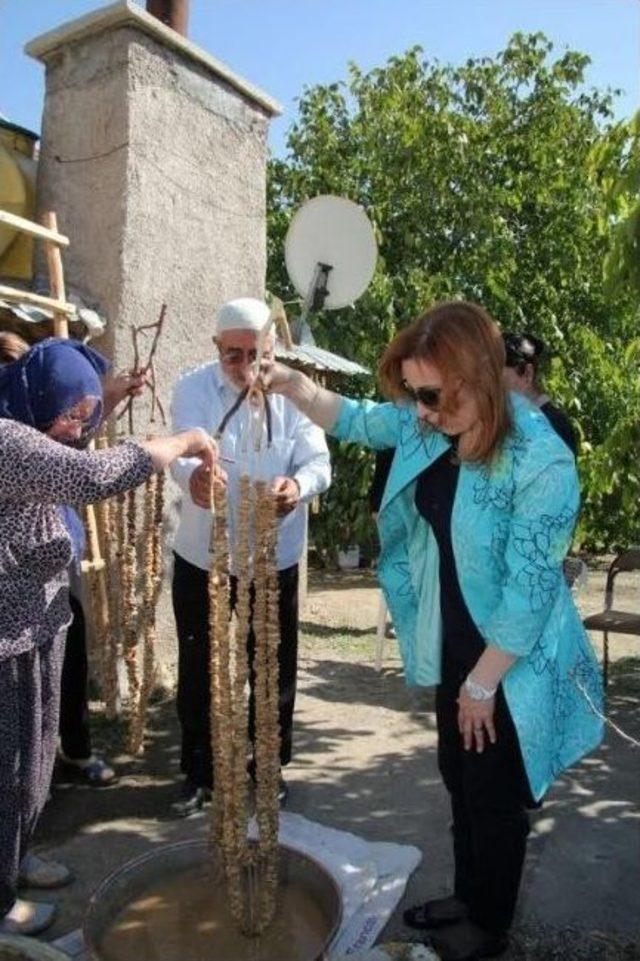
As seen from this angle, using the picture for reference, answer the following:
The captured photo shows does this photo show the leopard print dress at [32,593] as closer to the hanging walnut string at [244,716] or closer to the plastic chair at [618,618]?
the hanging walnut string at [244,716]

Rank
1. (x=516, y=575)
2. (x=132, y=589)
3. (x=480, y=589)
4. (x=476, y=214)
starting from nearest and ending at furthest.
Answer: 1. (x=516, y=575)
2. (x=480, y=589)
3. (x=132, y=589)
4. (x=476, y=214)

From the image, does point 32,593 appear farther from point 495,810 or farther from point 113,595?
point 113,595

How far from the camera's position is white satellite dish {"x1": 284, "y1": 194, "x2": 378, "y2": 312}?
3775 mm

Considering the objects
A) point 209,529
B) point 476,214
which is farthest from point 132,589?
point 476,214

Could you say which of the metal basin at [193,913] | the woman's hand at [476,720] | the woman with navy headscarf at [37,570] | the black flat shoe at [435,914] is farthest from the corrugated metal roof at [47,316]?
the black flat shoe at [435,914]

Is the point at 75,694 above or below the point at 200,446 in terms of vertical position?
below

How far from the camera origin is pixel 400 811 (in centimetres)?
343

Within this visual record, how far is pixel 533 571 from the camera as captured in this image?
2.10m

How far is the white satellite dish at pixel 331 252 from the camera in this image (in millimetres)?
3775

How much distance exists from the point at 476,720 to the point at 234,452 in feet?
4.55

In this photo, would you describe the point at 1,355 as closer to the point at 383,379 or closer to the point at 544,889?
the point at 383,379

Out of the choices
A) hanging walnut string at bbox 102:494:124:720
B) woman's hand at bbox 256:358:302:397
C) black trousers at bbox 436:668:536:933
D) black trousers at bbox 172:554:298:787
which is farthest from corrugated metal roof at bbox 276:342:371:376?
black trousers at bbox 436:668:536:933

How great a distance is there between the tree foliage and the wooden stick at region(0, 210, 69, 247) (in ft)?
18.7

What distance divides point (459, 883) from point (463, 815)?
234 millimetres
